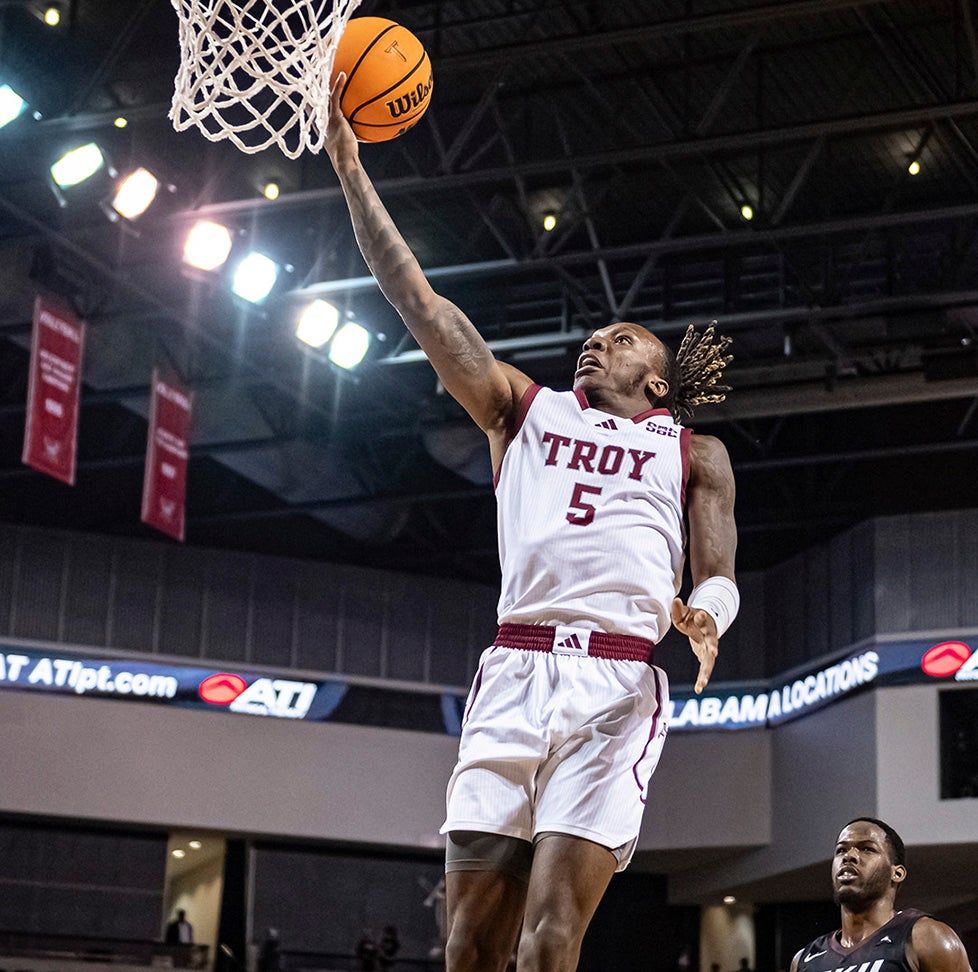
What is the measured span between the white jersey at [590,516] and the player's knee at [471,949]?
2.51 feet

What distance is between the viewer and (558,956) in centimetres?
403

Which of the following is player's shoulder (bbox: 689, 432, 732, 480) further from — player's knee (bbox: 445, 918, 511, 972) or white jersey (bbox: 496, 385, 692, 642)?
player's knee (bbox: 445, 918, 511, 972)

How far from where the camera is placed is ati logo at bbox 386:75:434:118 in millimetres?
5027

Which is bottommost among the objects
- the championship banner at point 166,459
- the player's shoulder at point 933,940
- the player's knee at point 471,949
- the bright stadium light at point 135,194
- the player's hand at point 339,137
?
the player's knee at point 471,949

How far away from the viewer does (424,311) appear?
443cm

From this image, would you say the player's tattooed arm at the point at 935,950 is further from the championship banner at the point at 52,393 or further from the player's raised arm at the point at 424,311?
the championship banner at the point at 52,393

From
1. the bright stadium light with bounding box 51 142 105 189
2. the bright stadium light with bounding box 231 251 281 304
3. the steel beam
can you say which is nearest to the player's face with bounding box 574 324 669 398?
the steel beam

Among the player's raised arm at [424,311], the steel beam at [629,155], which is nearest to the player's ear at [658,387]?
the player's raised arm at [424,311]

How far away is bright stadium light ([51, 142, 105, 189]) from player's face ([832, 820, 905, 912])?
10.2 m

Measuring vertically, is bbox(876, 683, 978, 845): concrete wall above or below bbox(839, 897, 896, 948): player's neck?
above

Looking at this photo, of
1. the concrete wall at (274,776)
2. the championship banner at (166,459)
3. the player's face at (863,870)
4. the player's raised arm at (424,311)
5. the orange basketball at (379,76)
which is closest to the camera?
the player's raised arm at (424,311)

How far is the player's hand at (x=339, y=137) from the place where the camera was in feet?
15.1

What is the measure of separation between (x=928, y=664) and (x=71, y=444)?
1043 cm

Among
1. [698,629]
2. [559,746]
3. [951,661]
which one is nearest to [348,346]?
[951,661]
